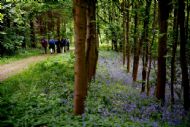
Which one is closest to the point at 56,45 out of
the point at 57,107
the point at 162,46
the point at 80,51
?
the point at 162,46

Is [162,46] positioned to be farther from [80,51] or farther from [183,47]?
[80,51]

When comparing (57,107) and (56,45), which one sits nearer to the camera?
(57,107)

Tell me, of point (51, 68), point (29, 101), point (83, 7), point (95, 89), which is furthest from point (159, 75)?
point (51, 68)

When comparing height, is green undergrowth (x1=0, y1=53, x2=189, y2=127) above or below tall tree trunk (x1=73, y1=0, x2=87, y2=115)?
below

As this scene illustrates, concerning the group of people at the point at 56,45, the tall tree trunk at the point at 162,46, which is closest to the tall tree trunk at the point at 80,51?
the tall tree trunk at the point at 162,46

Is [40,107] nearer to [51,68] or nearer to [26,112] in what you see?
[26,112]

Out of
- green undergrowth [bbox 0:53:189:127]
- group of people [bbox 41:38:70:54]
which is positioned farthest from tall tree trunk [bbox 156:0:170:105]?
group of people [bbox 41:38:70:54]

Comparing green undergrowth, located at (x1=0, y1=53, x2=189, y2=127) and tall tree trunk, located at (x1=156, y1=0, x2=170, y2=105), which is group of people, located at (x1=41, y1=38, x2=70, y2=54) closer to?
green undergrowth, located at (x1=0, y1=53, x2=189, y2=127)

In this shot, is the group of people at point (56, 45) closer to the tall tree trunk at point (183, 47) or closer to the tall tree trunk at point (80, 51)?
the tall tree trunk at point (183, 47)

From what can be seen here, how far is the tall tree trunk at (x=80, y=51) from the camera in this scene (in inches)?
384

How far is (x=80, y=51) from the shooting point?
988 centimetres

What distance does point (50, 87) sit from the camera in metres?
16.0

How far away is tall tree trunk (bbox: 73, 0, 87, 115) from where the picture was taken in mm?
9750

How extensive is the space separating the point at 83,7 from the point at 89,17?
Answer: 13.9 feet
